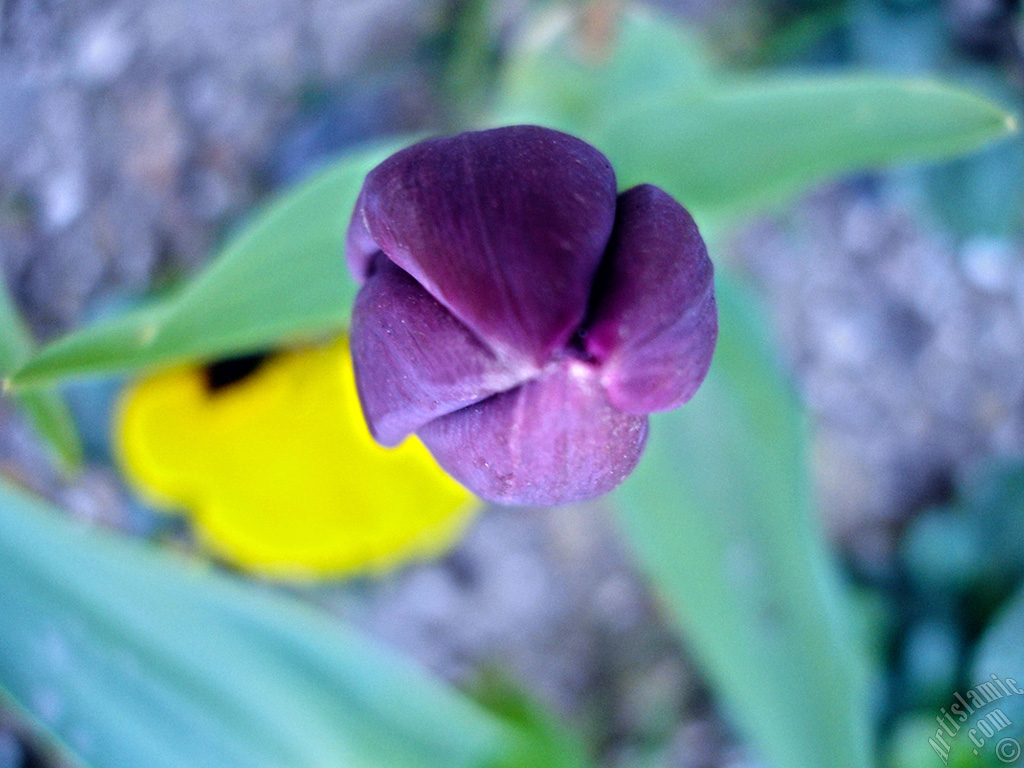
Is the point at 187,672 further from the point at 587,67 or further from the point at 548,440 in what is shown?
the point at 587,67

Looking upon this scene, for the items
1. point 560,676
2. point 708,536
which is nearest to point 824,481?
point 560,676

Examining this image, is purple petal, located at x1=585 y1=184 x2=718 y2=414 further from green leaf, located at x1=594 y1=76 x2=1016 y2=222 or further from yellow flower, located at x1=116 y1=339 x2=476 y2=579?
yellow flower, located at x1=116 y1=339 x2=476 y2=579

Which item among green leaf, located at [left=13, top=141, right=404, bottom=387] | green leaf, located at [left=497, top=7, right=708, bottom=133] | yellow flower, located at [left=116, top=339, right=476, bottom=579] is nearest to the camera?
green leaf, located at [left=13, top=141, right=404, bottom=387]

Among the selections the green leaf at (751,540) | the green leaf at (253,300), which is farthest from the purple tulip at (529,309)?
the green leaf at (751,540)

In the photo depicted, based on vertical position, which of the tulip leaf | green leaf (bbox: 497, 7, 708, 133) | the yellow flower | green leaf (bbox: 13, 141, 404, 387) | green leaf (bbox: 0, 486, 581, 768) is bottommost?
the tulip leaf

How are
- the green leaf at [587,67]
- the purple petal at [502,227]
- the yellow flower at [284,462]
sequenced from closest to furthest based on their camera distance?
1. the purple petal at [502,227]
2. the yellow flower at [284,462]
3. the green leaf at [587,67]

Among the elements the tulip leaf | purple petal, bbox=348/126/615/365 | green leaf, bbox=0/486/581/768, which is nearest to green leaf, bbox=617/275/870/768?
the tulip leaf

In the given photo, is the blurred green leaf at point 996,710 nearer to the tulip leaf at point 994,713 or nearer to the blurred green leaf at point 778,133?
the tulip leaf at point 994,713
